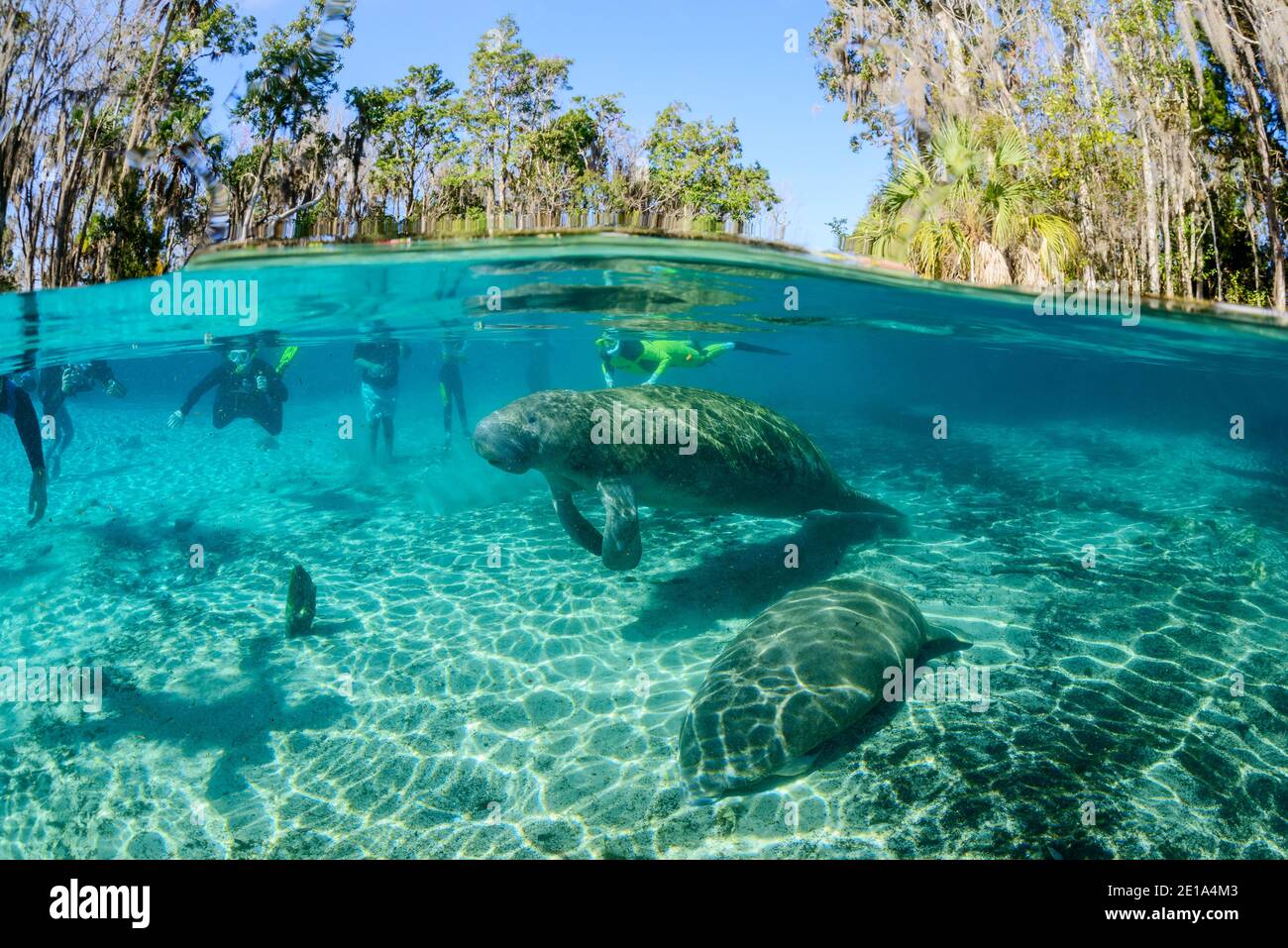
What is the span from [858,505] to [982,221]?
26.9 feet

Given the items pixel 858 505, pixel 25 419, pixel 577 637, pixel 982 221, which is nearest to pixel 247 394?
pixel 25 419

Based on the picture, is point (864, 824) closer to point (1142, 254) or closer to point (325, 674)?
point (325, 674)

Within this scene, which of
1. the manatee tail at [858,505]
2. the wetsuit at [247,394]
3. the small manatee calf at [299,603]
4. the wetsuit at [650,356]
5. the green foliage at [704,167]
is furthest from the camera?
the green foliage at [704,167]

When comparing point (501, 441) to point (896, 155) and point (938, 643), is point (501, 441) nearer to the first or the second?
point (938, 643)

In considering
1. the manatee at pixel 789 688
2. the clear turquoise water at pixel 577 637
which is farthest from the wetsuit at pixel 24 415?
the manatee at pixel 789 688

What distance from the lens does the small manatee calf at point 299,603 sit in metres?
7.39

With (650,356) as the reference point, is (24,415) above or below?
below

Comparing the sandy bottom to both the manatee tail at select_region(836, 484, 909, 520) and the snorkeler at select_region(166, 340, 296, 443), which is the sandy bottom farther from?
the snorkeler at select_region(166, 340, 296, 443)

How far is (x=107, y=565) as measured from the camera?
10.3 m

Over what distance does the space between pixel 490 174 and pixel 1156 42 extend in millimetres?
15888

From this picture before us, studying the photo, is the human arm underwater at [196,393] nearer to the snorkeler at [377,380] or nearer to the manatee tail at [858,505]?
the snorkeler at [377,380]

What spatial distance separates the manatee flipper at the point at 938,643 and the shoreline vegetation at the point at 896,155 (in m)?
7.63

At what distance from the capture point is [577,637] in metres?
7.23

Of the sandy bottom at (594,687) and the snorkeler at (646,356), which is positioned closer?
the sandy bottom at (594,687)
